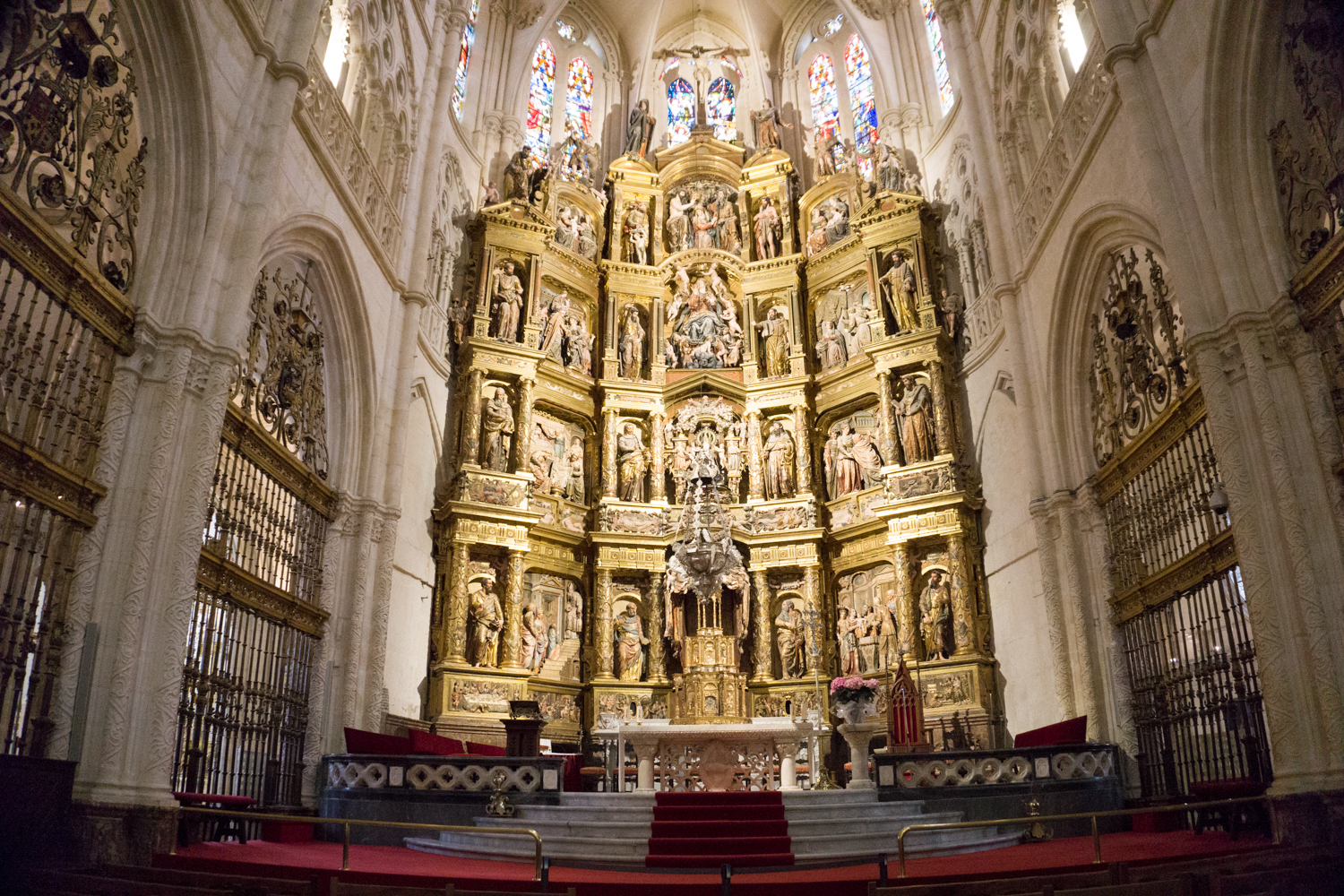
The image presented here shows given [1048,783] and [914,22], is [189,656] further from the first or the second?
[914,22]

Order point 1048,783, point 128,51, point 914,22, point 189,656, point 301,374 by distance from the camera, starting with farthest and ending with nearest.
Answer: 1. point 914,22
2. point 301,374
3. point 1048,783
4. point 189,656
5. point 128,51

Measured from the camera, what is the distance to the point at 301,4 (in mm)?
12633

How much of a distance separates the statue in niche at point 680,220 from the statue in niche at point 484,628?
10494mm

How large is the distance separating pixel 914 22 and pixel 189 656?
70.8 feet

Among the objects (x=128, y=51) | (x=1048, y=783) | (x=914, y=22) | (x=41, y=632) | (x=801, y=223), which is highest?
(x=914, y=22)

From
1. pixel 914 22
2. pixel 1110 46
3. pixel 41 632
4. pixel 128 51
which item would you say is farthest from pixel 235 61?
pixel 914 22

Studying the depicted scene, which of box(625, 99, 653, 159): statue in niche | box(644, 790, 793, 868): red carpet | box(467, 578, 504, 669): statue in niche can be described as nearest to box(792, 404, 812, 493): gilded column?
box(467, 578, 504, 669): statue in niche

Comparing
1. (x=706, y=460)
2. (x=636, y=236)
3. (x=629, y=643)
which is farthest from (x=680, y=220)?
(x=629, y=643)

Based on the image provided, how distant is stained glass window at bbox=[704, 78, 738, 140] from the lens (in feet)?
88.8

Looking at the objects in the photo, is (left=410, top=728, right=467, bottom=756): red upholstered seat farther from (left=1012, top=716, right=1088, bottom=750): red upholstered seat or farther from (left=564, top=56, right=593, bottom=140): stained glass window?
(left=564, top=56, right=593, bottom=140): stained glass window

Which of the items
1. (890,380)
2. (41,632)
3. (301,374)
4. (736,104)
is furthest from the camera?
(736,104)

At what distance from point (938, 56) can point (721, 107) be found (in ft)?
23.7

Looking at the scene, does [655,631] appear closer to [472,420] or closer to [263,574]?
[472,420]

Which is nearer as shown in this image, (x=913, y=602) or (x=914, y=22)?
(x=913, y=602)
